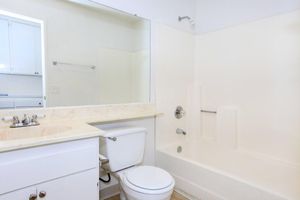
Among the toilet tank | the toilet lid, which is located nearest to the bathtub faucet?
the toilet tank

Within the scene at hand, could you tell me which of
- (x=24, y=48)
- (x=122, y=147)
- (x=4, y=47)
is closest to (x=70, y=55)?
(x=24, y=48)

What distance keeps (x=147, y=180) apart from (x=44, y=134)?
2.55ft

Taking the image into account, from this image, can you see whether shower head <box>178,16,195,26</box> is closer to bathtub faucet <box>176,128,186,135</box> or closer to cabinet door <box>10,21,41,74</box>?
bathtub faucet <box>176,128,186,135</box>

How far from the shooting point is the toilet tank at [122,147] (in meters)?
1.52

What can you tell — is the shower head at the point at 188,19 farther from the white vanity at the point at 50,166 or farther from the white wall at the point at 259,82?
the white vanity at the point at 50,166

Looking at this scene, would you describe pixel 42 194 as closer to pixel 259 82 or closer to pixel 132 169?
pixel 132 169

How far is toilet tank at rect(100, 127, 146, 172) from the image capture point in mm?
1523

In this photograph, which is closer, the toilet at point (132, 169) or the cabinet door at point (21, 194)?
the cabinet door at point (21, 194)

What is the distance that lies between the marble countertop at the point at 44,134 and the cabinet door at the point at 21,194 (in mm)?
223

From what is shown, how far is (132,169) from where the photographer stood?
160 centimetres

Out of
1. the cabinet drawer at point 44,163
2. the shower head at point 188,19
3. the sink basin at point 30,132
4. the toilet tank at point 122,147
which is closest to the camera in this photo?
the cabinet drawer at point 44,163

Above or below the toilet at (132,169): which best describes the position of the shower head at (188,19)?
above

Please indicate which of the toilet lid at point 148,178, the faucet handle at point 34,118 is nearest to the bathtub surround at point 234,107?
the toilet lid at point 148,178

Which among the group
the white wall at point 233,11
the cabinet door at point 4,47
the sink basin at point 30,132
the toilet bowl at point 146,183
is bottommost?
the toilet bowl at point 146,183
